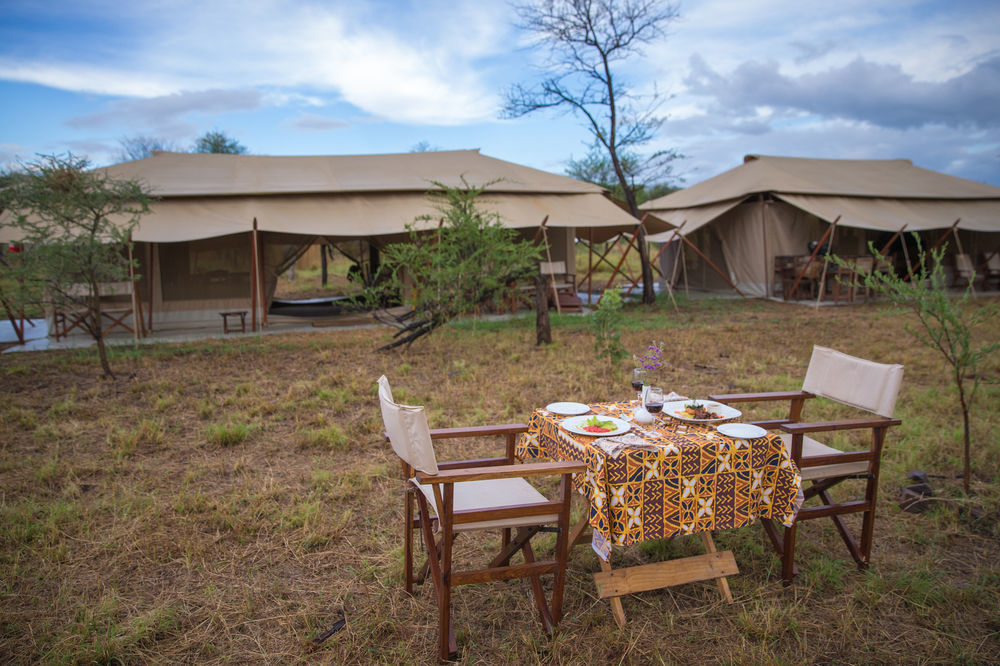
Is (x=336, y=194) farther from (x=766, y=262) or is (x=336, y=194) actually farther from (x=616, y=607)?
(x=616, y=607)

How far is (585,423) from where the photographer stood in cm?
258

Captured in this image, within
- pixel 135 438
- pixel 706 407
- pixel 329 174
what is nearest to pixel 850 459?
pixel 706 407

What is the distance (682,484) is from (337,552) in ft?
5.25

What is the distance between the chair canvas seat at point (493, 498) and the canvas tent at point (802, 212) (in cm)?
1032

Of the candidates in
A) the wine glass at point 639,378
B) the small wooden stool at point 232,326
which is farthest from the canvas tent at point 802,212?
the wine glass at point 639,378

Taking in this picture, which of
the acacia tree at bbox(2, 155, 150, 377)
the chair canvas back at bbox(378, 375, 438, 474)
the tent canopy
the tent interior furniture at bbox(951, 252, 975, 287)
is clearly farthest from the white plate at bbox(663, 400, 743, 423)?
the tent interior furniture at bbox(951, 252, 975, 287)

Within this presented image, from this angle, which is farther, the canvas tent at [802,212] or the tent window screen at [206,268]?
the canvas tent at [802,212]

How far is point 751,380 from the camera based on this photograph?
570 centimetres

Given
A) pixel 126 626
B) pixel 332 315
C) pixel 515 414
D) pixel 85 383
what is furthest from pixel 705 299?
pixel 126 626

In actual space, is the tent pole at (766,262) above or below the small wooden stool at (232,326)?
above

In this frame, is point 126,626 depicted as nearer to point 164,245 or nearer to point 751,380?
point 751,380

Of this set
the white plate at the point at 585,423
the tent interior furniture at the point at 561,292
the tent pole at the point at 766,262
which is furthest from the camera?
the tent pole at the point at 766,262

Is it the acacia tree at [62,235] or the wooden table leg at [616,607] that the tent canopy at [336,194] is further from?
the wooden table leg at [616,607]

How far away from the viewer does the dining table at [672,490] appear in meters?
2.24
